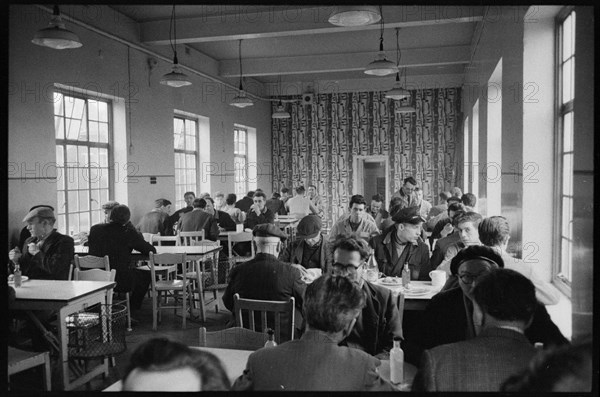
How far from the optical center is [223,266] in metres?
7.30

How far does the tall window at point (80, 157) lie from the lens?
5703mm

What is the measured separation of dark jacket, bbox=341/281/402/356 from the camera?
126 inches

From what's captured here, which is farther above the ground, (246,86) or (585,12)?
(246,86)

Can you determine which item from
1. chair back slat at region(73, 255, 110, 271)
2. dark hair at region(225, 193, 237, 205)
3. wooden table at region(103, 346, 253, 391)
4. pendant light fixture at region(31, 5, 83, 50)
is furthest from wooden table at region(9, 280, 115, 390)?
dark hair at region(225, 193, 237, 205)

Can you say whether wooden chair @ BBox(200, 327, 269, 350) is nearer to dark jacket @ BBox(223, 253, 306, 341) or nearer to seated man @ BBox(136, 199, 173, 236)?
dark jacket @ BBox(223, 253, 306, 341)

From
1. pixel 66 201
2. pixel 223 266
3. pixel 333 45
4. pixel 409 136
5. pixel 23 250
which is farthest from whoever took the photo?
pixel 409 136

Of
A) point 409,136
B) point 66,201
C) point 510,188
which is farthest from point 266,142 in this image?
point 510,188

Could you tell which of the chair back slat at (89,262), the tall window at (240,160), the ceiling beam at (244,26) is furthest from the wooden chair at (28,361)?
the tall window at (240,160)

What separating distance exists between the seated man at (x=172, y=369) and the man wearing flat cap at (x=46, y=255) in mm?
2865

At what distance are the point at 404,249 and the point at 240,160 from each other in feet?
23.8

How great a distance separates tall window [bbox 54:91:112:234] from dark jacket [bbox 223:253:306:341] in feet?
7.44

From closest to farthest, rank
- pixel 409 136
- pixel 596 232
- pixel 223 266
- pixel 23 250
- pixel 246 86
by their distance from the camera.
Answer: pixel 596 232 < pixel 23 250 < pixel 223 266 < pixel 246 86 < pixel 409 136

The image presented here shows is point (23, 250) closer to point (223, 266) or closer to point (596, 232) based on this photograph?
point (223, 266)

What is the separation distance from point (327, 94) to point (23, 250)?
1044cm
